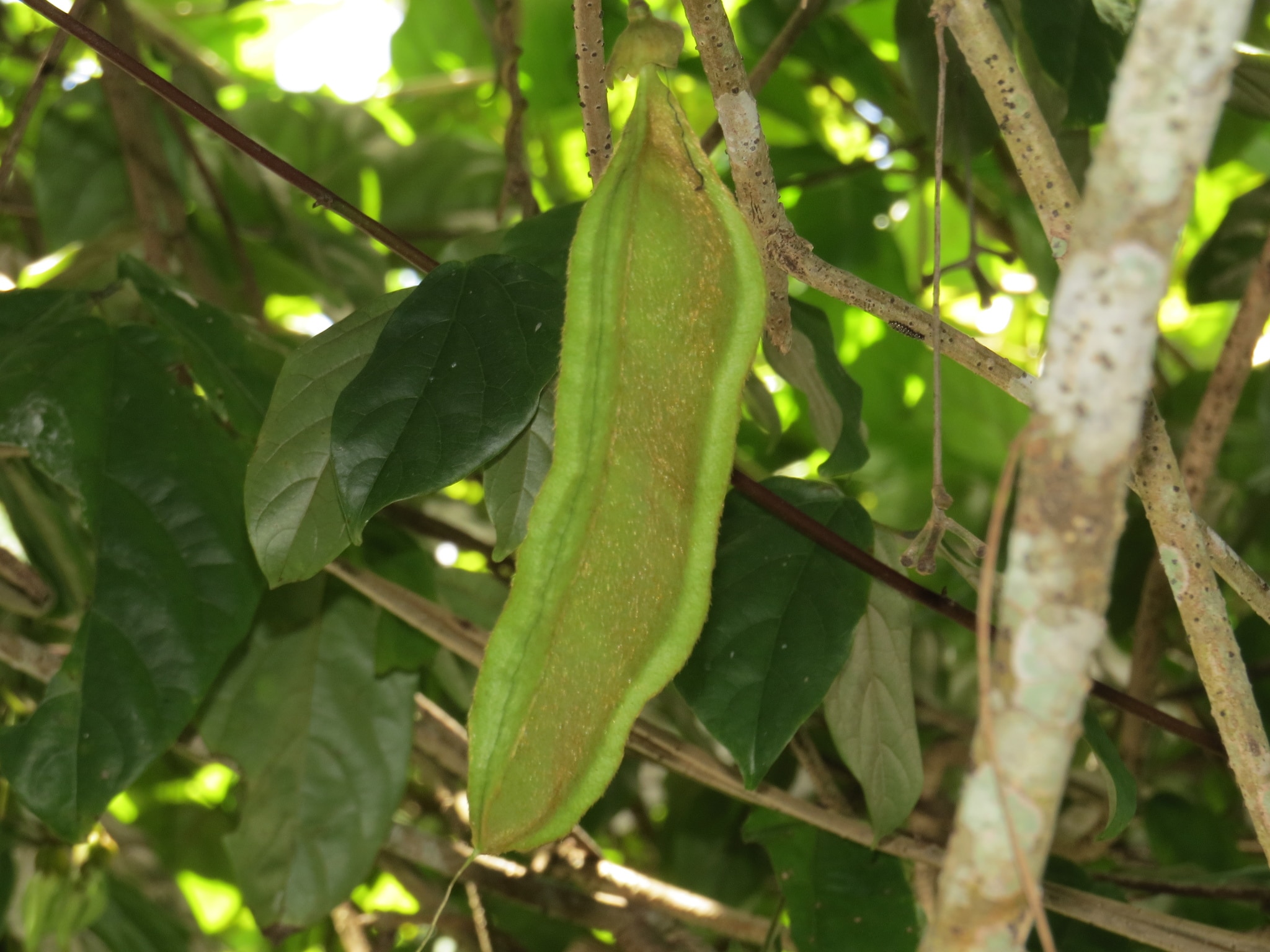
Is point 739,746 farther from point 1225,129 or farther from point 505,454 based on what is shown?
point 1225,129

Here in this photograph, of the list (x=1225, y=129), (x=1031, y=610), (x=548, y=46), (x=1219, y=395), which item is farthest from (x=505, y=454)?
(x=1225, y=129)

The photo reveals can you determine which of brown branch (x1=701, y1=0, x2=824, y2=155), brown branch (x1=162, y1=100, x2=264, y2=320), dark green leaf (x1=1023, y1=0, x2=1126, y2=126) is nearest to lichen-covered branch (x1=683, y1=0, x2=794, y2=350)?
brown branch (x1=701, y1=0, x2=824, y2=155)

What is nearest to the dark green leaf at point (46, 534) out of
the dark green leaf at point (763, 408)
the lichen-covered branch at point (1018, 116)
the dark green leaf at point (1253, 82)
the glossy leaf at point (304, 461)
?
the glossy leaf at point (304, 461)

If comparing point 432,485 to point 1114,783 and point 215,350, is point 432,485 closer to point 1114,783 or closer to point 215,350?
point 215,350

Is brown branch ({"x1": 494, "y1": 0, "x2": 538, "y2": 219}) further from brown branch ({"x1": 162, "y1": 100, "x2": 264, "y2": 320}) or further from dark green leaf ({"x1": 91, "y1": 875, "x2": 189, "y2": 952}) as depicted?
dark green leaf ({"x1": 91, "y1": 875, "x2": 189, "y2": 952})

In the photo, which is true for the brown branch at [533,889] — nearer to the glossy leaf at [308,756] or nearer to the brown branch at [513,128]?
the glossy leaf at [308,756]

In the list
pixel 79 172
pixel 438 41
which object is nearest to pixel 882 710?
pixel 79 172
